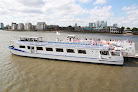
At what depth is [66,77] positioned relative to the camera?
36.5ft

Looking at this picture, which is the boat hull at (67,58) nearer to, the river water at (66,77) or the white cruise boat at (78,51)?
the white cruise boat at (78,51)

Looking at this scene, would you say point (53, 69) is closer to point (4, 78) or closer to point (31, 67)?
point (31, 67)

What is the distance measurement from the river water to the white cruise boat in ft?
2.97

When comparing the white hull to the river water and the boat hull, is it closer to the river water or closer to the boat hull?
the boat hull

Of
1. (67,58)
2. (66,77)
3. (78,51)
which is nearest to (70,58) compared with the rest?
(67,58)

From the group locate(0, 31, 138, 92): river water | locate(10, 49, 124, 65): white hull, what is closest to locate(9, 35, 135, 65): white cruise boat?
locate(10, 49, 124, 65): white hull

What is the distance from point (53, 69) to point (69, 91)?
488 cm

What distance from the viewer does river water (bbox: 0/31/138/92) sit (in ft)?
30.4

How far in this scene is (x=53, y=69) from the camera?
1312cm

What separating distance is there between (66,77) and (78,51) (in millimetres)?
5202

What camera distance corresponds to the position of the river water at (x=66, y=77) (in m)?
9.28

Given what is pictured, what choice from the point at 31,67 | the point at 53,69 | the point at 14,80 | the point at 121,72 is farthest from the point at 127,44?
the point at 14,80

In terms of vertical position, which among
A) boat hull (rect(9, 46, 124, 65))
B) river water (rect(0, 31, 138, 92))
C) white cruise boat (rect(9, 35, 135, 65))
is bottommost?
river water (rect(0, 31, 138, 92))

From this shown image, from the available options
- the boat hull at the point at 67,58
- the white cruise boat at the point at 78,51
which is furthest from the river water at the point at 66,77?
the white cruise boat at the point at 78,51
